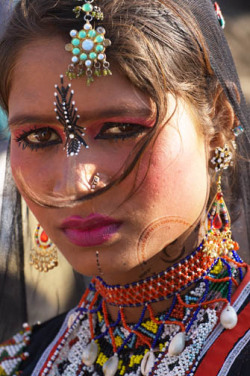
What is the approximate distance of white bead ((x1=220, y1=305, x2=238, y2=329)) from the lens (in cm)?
158

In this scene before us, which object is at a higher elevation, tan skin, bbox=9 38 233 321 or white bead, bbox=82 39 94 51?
white bead, bbox=82 39 94 51

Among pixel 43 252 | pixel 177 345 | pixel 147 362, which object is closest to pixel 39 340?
pixel 43 252

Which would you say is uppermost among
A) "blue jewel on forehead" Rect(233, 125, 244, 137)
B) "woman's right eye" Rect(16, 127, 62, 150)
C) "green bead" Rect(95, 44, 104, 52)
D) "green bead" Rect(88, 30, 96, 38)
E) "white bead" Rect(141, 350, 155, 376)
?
"green bead" Rect(88, 30, 96, 38)

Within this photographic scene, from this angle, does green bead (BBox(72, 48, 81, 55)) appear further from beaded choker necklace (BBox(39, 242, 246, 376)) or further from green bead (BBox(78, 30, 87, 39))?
beaded choker necklace (BBox(39, 242, 246, 376))

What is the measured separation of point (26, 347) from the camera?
2152 millimetres

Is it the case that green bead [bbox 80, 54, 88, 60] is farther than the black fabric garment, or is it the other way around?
the black fabric garment

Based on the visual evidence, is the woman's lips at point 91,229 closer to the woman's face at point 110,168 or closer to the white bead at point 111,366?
the woman's face at point 110,168

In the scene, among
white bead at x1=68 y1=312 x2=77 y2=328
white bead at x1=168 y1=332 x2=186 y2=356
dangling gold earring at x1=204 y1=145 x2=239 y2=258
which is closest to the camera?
white bead at x1=168 y1=332 x2=186 y2=356

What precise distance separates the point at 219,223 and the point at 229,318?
33 centimetres

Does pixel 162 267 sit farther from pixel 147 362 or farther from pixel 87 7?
pixel 87 7

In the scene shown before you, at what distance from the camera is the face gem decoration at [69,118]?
1542 millimetres

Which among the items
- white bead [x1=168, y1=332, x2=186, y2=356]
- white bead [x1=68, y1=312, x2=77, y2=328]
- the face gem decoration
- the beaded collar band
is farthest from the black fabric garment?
the face gem decoration

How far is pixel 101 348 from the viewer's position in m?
1.86

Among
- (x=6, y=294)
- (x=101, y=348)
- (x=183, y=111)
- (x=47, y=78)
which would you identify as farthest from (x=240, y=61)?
(x=6, y=294)
